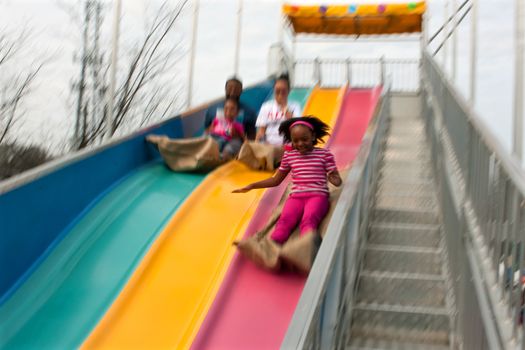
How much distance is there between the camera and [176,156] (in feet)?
19.4

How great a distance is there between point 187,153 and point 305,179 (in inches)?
68.8

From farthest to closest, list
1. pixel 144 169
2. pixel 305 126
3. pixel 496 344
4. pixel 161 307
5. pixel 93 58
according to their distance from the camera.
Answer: pixel 93 58 → pixel 144 169 → pixel 305 126 → pixel 161 307 → pixel 496 344

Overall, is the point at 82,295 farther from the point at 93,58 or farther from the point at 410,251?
the point at 93,58

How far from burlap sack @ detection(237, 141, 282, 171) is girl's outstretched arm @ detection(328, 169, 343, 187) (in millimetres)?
1481

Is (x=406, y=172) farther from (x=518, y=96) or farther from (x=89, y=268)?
(x=89, y=268)

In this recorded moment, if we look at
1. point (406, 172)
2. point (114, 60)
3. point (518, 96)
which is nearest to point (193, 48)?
point (114, 60)

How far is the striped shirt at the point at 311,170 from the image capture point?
4512mm

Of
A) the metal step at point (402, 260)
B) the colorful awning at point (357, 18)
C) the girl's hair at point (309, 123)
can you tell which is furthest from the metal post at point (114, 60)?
the colorful awning at point (357, 18)

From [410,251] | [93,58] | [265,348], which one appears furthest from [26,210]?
[93,58]

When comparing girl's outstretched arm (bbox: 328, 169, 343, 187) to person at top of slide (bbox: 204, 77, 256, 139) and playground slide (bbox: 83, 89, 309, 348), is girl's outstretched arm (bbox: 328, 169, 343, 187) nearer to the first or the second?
playground slide (bbox: 83, 89, 309, 348)

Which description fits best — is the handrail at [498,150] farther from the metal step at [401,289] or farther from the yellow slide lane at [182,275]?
the yellow slide lane at [182,275]

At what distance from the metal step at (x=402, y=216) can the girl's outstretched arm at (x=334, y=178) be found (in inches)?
39.3

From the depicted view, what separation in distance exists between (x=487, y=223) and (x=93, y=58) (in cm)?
1550

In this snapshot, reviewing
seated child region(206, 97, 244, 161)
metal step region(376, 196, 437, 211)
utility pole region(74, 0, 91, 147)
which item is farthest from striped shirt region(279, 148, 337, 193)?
utility pole region(74, 0, 91, 147)
